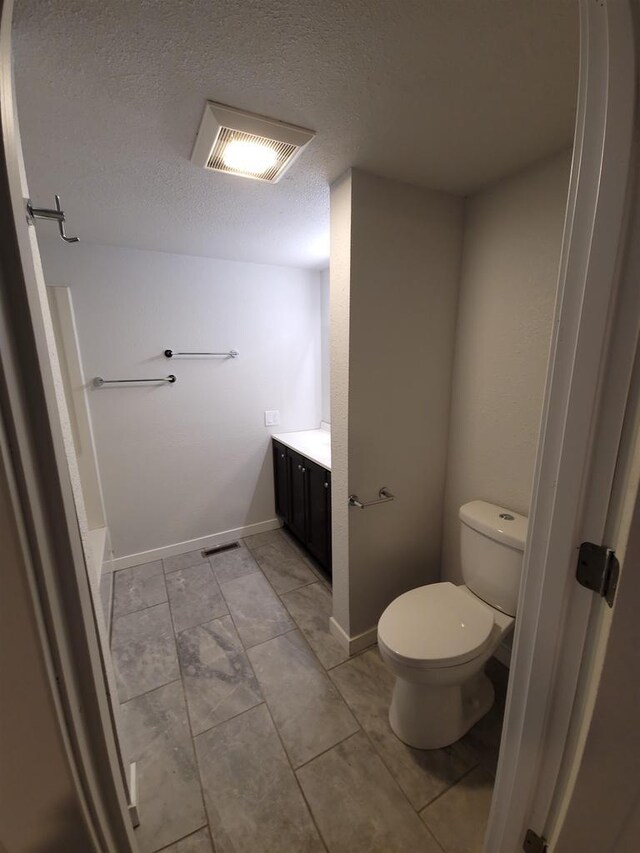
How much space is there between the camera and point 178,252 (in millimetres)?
2367

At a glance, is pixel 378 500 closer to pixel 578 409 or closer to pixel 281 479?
pixel 578 409

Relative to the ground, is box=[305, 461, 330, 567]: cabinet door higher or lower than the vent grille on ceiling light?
lower

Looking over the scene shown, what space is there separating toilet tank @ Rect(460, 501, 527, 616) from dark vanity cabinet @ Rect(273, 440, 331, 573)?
82 cm

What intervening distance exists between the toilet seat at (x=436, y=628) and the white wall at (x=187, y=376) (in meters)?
1.79

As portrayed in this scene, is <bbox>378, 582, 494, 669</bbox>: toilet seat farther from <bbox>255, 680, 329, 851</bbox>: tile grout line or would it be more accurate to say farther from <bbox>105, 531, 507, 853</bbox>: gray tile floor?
<bbox>255, 680, 329, 851</bbox>: tile grout line

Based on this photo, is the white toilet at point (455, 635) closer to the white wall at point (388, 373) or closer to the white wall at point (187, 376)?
the white wall at point (388, 373)

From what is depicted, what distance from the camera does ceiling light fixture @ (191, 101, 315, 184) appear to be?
→ 1074mm

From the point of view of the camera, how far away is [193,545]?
2756mm

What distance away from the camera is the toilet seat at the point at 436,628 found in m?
1.23

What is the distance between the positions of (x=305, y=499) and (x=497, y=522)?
1289 mm

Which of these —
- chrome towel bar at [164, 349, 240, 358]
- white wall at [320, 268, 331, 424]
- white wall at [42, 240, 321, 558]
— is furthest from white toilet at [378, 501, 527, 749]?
chrome towel bar at [164, 349, 240, 358]

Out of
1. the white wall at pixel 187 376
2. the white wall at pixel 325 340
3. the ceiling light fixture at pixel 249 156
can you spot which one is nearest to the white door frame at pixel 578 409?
the ceiling light fixture at pixel 249 156

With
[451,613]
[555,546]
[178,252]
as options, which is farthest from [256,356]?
[555,546]

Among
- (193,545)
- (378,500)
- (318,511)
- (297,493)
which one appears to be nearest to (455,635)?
(378,500)
